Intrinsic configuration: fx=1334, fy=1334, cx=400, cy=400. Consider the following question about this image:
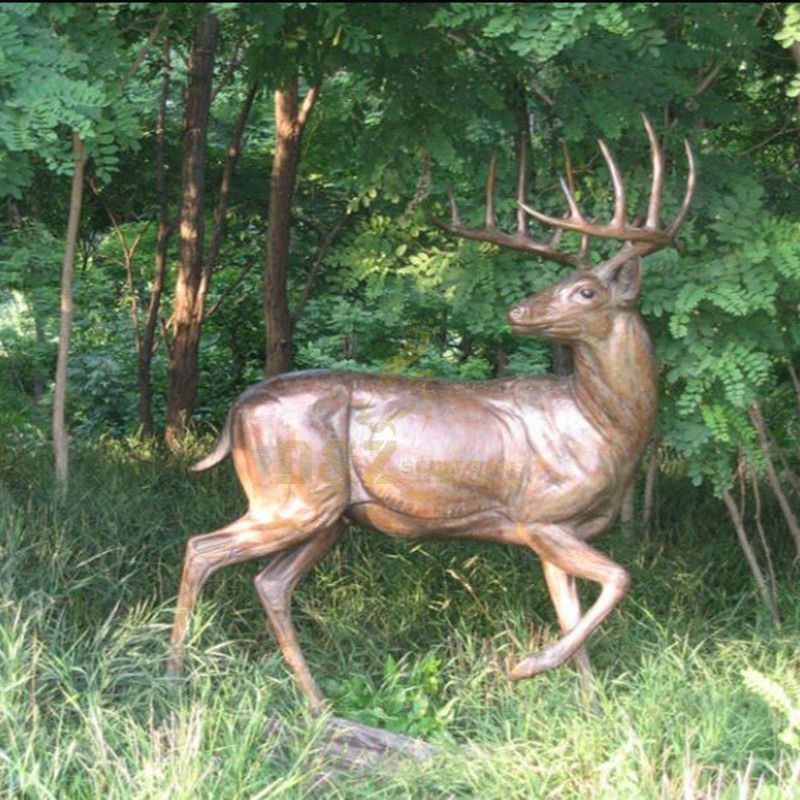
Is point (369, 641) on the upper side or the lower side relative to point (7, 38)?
lower

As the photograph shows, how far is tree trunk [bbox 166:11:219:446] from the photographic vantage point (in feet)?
28.1

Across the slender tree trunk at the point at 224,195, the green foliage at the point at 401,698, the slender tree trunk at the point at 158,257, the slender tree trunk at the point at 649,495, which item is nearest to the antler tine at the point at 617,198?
the green foliage at the point at 401,698

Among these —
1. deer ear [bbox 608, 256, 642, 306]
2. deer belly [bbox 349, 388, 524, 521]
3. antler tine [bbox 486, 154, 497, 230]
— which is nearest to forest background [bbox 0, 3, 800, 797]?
antler tine [bbox 486, 154, 497, 230]

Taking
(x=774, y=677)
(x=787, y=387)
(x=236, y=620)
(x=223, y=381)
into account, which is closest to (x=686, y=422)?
(x=774, y=677)

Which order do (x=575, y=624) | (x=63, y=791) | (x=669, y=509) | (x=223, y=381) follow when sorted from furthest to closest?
1. (x=223, y=381)
2. (x=669, y=509)
3. (x=575, y=624)
4. (x=63, y=791)

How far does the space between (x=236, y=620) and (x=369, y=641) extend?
597 millimetres

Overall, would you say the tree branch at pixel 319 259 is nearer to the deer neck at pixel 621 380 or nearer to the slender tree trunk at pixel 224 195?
the slender tree trunk at pixel 224 195

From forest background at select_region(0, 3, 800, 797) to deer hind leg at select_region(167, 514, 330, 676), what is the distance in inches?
9.1

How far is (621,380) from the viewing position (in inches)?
201

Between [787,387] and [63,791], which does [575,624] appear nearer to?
[63,791]

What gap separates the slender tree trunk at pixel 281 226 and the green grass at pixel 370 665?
4.42ft

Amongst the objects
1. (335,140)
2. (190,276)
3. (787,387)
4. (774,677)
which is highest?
(335,140)

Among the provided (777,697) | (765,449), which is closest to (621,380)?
(765,449)

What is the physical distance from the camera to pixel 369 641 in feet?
19.1
